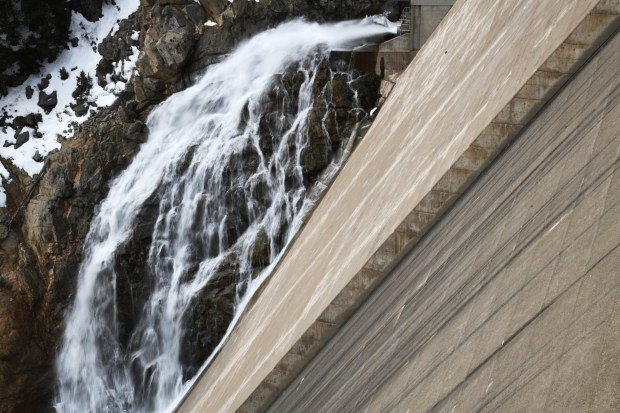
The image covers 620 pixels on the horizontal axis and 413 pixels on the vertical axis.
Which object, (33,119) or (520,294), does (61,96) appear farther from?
(520,294)

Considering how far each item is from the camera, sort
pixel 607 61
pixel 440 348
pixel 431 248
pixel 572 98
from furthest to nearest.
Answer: pixel 431 248, pixel 572 98, pixel 607 61, pixel 440 348

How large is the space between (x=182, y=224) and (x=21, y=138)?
592 cm

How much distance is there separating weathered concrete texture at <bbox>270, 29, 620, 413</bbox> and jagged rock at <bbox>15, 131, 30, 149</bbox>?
590 inches


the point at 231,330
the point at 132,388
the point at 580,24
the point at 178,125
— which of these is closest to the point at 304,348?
the point at 580,24

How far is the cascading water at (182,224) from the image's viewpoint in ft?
47.2

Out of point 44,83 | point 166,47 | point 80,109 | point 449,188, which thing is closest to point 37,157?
point 80,109

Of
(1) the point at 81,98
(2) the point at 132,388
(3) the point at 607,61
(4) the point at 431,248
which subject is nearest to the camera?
(3) the point at 607,61

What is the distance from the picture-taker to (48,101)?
19.1 metres

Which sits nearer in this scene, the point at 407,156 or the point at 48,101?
the point at 407,156

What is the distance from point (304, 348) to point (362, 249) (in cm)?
98

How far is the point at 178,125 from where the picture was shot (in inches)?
635

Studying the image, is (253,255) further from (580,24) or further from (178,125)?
(580,24)

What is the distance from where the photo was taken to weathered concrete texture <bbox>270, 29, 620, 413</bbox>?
2.15 meters

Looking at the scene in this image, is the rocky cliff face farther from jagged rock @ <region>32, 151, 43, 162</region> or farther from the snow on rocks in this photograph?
the snow on rocks
